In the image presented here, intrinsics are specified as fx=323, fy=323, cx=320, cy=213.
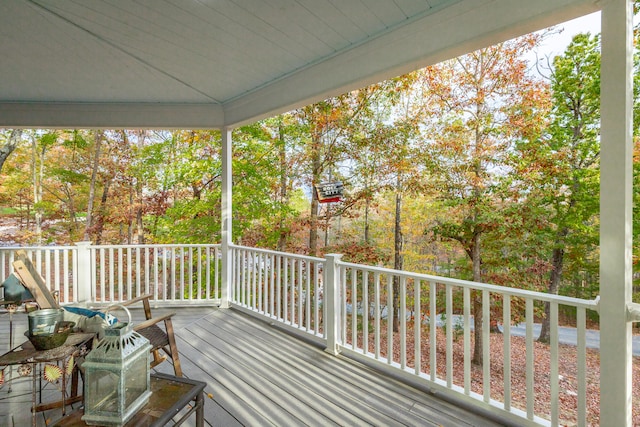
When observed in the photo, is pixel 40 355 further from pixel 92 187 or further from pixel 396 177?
pixel 92 187

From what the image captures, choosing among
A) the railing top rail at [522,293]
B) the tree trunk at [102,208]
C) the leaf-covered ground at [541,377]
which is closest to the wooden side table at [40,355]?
the railing top rail at [522,293]

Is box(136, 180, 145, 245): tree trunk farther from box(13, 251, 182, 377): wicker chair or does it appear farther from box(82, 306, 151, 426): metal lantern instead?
box(82, 306, 151, 426): metal lantern

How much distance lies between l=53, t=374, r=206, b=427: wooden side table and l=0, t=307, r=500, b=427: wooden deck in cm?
68

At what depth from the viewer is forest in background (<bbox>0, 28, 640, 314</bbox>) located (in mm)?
5891

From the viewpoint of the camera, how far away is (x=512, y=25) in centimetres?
200

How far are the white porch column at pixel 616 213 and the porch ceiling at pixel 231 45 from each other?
274 mm

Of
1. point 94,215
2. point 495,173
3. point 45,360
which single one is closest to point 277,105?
point 45,360

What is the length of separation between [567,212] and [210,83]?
6186 mm

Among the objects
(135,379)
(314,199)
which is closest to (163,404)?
(135,379)

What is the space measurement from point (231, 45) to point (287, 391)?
2.98 metres

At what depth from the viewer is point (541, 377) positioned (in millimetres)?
5910

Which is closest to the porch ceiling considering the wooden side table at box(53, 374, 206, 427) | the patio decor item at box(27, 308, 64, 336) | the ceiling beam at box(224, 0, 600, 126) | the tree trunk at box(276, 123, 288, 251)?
the ceiling beam at box(224, 0, 600, 126)

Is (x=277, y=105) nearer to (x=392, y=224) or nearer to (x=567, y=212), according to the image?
(x=392, y=224)

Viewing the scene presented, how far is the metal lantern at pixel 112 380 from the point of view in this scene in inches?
51.3
